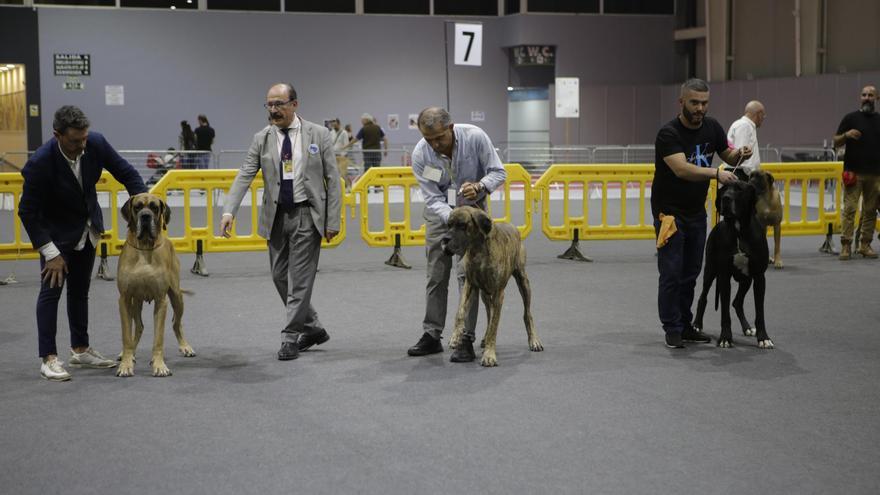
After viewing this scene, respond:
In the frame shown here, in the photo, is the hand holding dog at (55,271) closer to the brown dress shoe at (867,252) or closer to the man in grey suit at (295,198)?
the man in grey suit at (295,198)

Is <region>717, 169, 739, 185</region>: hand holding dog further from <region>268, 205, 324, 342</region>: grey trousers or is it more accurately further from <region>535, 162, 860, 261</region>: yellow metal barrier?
<region>535, 162, 860, 261</region>: yellow metal barrier

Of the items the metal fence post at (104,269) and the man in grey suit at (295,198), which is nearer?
the man in grey suit at (295,198)

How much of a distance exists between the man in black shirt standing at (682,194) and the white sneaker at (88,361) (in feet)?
12.1

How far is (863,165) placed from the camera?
1075 centimetres

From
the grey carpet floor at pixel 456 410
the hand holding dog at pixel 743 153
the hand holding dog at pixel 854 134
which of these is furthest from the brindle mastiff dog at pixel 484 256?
the hand holding dog at pixel 854 134

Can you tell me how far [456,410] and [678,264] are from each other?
2.21 metres

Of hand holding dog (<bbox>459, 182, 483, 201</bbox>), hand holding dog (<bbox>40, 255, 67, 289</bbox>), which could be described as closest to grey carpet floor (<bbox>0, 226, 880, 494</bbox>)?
hand holding dog (<bbox>40, 255, 67, 289</bbox>)

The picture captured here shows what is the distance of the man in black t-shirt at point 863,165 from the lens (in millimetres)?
10680

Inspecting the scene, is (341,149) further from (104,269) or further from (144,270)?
(144,270)

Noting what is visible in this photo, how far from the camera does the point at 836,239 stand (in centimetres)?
1292

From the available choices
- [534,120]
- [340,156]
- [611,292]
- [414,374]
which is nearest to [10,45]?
[340,156]

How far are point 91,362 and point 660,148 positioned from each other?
12.9 ft

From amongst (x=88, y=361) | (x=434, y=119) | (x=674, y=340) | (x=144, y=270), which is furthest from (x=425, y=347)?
(x=88, y=361)

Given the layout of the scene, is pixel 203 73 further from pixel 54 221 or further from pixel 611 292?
pixel 54 221
